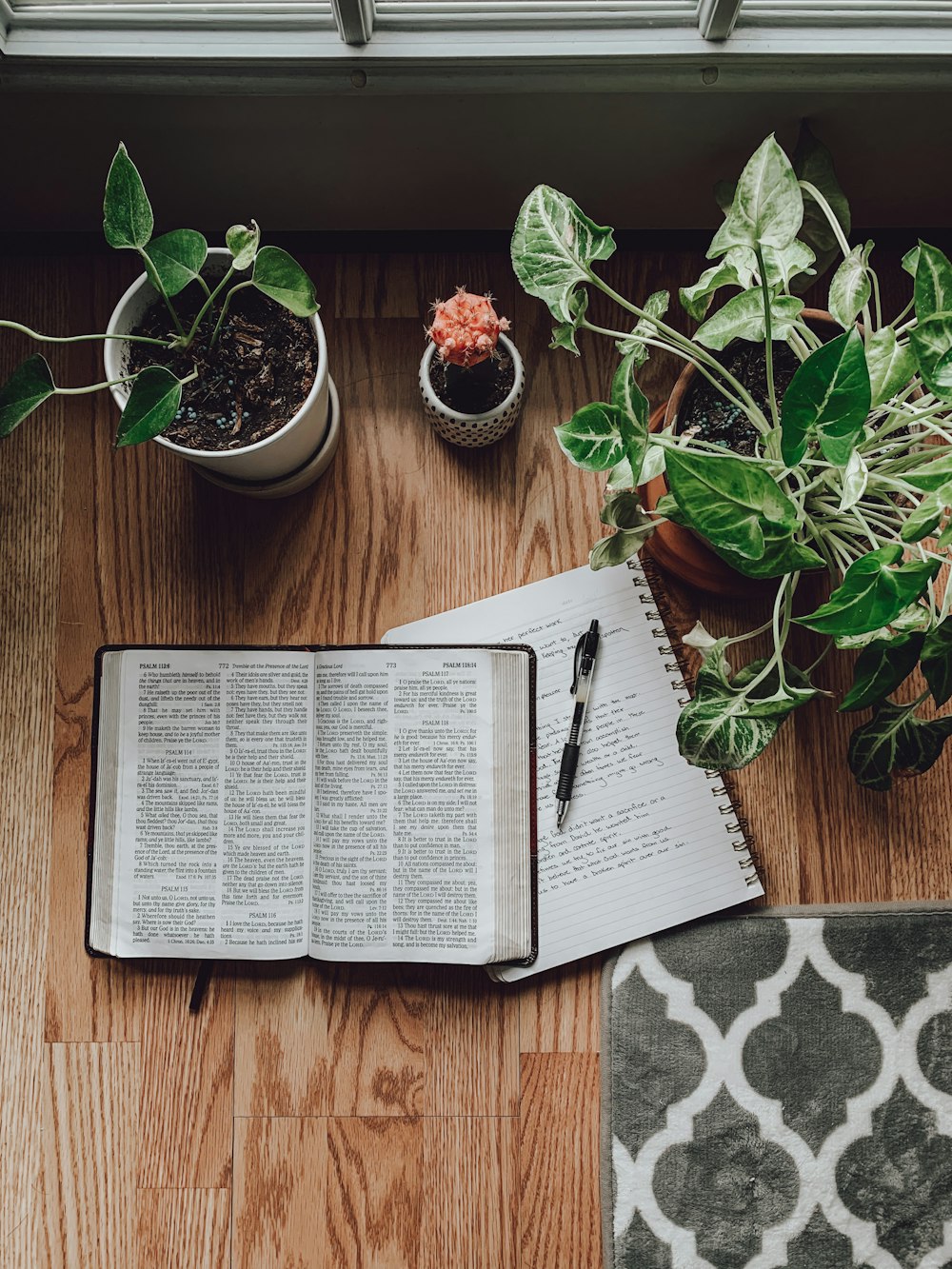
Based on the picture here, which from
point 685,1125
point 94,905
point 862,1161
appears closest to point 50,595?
point 94,905

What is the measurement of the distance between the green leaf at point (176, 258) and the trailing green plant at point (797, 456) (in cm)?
24

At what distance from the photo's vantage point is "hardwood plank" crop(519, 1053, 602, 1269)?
0.96 meters

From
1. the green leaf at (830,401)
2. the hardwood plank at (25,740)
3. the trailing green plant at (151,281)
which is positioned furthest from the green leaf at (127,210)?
the green leaf at (830,401)

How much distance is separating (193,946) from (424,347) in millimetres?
625

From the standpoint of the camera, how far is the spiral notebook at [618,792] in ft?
3.15

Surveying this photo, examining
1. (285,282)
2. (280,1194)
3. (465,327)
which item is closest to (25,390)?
(285,282)

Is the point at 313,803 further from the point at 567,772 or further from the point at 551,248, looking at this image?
the point at 551,248

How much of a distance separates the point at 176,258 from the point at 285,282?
0.28 feet

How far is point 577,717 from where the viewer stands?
3.17 feet

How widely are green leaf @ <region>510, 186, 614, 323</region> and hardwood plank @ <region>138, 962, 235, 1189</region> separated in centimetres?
68

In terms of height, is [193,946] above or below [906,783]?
below

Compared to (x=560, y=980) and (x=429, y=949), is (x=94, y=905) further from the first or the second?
(x=560, y=980)

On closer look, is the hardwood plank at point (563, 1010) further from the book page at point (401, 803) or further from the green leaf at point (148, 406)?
the green leaf at point (148, 406)

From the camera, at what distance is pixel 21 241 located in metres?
1.03
